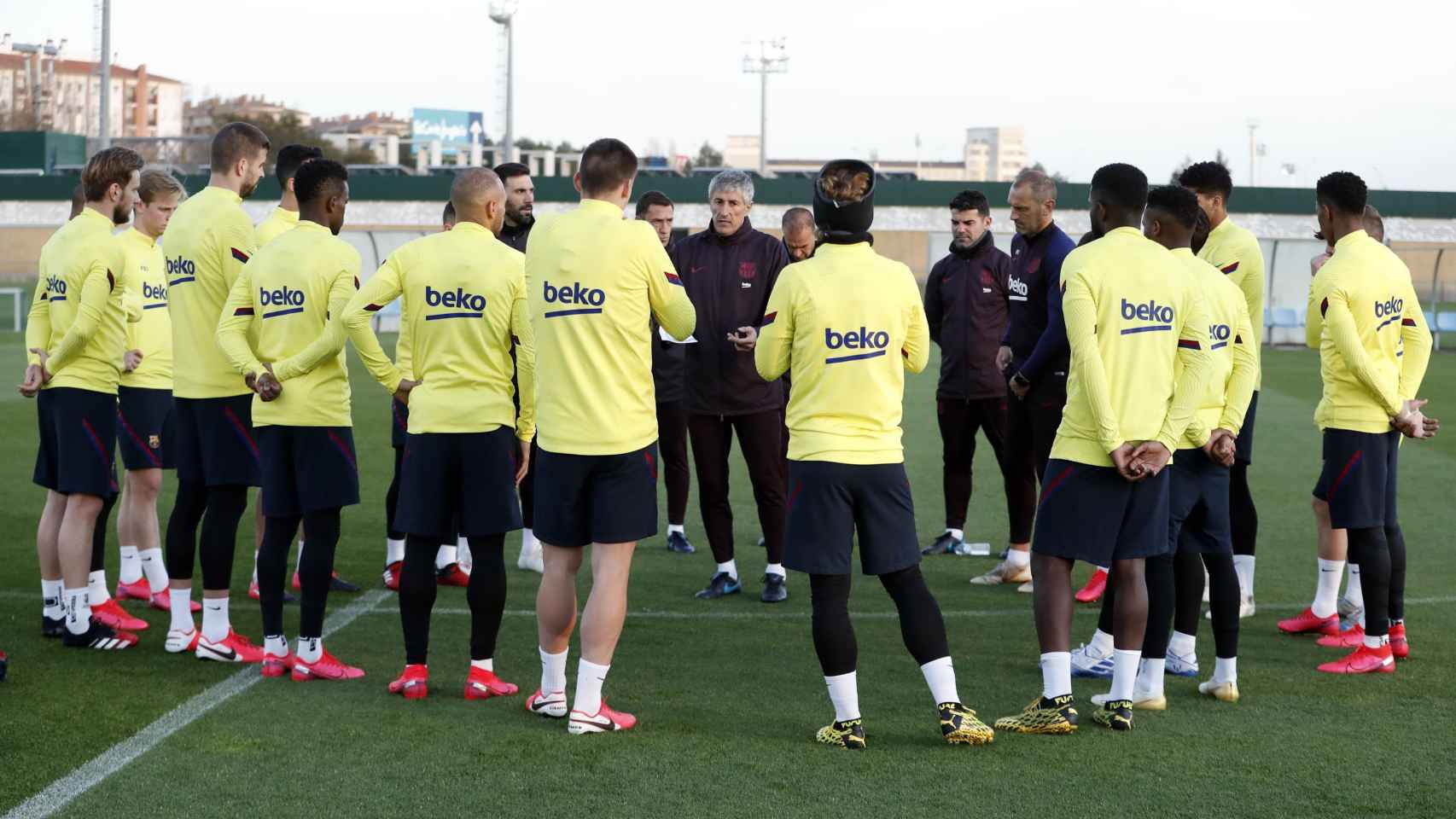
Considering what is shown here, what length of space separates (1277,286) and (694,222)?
2243cm

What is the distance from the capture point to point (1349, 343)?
6000 mm

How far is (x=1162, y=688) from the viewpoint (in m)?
5.59

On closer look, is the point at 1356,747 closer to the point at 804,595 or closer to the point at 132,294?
the point at 804,595

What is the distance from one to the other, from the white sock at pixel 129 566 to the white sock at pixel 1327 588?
6.00 meters

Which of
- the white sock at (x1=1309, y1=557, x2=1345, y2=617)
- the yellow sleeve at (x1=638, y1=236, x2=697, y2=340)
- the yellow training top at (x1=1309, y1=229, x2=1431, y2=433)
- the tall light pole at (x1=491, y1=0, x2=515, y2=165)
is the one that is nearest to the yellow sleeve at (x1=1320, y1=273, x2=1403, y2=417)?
the yellow training top at (x1=1309, y1=229, x2=1431, y2=433)

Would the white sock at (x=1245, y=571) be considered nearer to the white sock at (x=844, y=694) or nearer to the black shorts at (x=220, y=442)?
the white sock at (x=844, y=694)

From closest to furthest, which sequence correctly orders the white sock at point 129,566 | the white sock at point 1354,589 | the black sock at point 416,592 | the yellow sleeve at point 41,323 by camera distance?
the black sock at point 416,592, the yellow sleeve at point 41,323, the white sock at point 1354,589, the white sock at point 129,566

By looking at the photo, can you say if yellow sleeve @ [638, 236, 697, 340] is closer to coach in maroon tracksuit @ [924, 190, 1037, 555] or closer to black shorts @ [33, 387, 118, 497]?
black shorts @ [33, 387, 118, 497]

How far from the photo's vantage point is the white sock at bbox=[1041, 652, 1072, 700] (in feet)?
17.1

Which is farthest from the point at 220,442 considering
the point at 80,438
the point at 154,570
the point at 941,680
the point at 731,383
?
the point at 941,680

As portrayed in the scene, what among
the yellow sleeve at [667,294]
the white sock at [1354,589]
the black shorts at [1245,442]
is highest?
the yellow sleeve at [667,294]

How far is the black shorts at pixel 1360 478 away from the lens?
614 centimetres

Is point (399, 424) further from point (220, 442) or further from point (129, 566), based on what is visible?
point (220, 442)

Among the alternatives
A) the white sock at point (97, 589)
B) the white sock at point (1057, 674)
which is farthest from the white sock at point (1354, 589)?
the white sock at point (97, 589)
